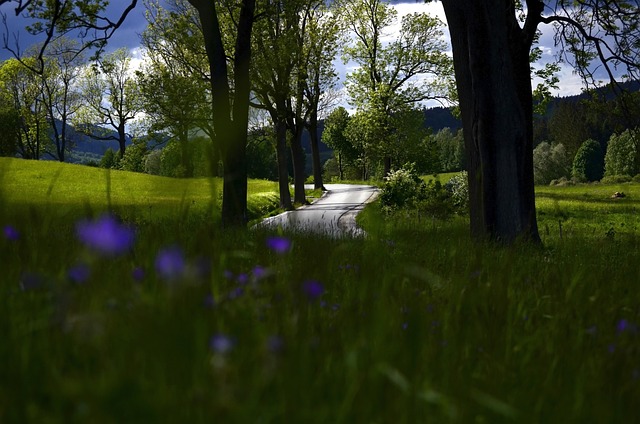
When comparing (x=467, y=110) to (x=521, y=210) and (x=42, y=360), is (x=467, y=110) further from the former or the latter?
(x=42, y=360)

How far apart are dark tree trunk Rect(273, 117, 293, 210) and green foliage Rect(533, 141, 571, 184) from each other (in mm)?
89005

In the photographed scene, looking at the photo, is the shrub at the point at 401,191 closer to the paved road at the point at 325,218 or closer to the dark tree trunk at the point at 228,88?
the paved road at the point at 325,218

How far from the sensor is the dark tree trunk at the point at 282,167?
31703 millimetres

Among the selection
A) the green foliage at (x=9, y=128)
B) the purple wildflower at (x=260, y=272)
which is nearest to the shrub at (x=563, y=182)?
the green foliage at (x=9, y=128)

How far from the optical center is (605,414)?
1.71 m

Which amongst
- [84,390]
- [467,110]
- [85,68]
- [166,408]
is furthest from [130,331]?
[85,68]

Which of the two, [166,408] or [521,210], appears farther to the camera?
[521,210]

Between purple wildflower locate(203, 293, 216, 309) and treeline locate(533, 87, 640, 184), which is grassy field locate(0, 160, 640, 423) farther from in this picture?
treeline locate(533, 87, 640, 184)

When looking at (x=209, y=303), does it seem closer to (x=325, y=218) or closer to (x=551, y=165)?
(x=325, y=218)

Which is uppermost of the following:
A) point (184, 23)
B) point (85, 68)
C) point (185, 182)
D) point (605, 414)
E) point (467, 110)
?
point (85, 68)

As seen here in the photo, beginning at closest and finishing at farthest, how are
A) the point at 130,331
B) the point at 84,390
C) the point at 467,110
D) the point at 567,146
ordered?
1. the point at 84,390
2. the point at 130,331
3. the point at 467,110
4. the point at 567,146

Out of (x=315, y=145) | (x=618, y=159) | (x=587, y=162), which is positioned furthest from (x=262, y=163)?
(x=618, y=159)

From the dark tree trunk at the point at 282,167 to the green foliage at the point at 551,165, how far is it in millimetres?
89005

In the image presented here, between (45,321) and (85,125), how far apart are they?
2867 inches
